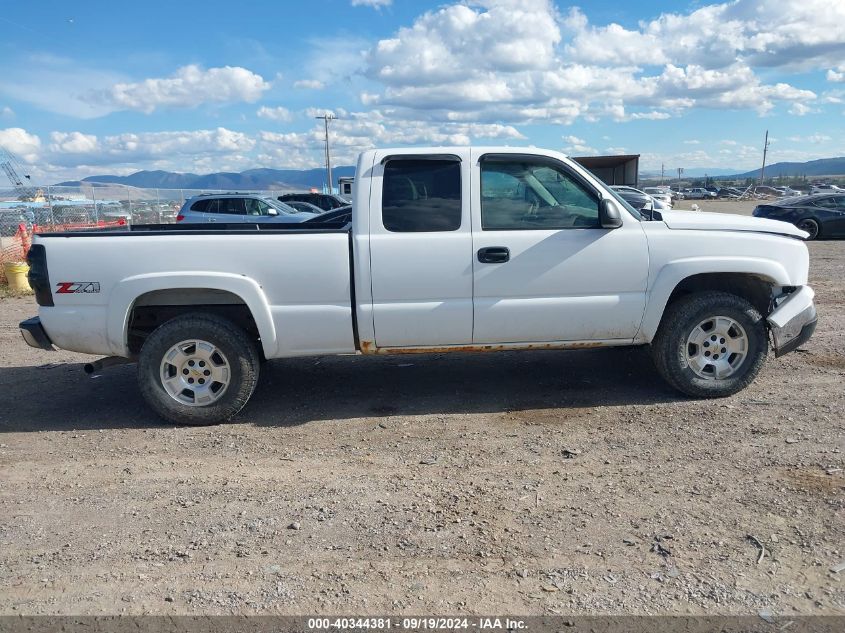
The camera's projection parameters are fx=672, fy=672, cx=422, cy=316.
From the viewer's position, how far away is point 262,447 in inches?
187

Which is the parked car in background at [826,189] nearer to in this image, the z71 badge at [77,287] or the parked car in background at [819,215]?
the parked car in background at [819,215]

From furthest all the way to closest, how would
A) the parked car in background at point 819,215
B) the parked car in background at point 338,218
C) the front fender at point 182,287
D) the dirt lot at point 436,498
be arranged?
the parked car in background at point 819,215
the parked car in background at point 338,218
the front fender at point 182,287
the dirt lot at point 436,498

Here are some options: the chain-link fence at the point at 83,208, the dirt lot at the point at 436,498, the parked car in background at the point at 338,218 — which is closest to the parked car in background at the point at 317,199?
the chain-link fence at the point at 83,208

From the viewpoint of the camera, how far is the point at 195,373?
512 cm

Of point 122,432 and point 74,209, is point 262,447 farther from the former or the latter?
point 74,209

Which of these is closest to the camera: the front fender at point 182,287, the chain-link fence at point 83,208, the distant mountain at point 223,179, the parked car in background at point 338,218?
the front fender at point 182,287

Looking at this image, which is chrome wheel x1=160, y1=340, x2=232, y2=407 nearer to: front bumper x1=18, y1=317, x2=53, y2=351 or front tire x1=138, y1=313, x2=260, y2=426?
front tire x1=138, y1=313, x2=260, y2=426

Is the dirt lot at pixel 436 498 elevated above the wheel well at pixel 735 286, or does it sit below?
below

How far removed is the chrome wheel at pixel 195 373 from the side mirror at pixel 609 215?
3009 millimetres

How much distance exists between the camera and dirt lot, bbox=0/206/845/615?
118 inches

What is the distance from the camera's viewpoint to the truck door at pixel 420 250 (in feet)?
16.2

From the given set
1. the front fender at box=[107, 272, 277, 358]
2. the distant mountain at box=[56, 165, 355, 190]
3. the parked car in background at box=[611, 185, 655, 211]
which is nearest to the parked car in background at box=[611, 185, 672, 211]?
the parked car in background at box=[611, 185, 655, 211]

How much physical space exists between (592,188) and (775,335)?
1893 millimetres

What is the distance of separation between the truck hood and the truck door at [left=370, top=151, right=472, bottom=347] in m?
1.65
